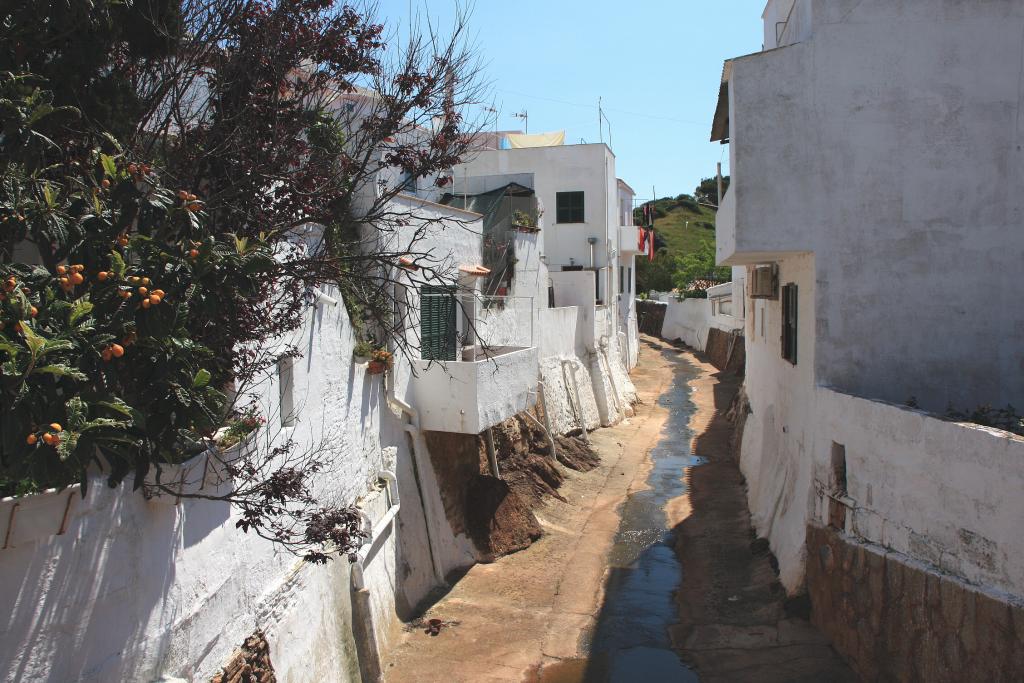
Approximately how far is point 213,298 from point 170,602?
2931 millimetres

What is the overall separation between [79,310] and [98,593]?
240 centimetres

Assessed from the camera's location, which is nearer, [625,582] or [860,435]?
[860,435]

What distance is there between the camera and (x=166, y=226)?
18.4 ft

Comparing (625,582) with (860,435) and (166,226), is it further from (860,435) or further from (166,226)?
(166,226)

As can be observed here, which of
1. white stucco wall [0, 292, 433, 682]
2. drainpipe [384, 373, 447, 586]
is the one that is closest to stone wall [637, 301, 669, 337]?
drainpipe [384, 373, 447, 586]

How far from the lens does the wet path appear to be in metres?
11.0

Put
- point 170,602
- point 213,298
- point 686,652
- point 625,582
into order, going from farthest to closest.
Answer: point 625,582 < point 686,652 < point 170,602 < point 213,298

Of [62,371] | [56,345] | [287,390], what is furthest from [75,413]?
[287,390]

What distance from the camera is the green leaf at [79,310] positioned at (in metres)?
4.59

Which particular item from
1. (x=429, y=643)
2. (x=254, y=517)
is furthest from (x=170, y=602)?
(x=429, y=643)

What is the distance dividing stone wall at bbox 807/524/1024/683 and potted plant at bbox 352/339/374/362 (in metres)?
6.75

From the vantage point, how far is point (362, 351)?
1162 centimetres

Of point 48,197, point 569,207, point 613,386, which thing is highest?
point 569,207

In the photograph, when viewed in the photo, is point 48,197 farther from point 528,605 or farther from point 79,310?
point 528,605
